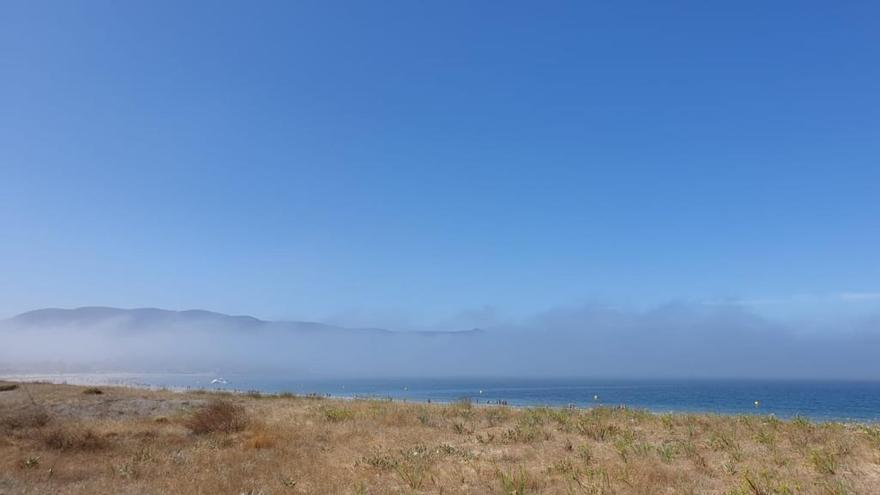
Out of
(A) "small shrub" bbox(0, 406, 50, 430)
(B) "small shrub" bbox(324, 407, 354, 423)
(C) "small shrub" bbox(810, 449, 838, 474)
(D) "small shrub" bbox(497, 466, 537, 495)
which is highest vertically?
(A) "small shrub" bbox(0, 406, 50, 430)

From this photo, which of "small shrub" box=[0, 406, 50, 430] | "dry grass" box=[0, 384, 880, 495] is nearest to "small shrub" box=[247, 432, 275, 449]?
"dry grass" box=[0, 384, 880, 495]

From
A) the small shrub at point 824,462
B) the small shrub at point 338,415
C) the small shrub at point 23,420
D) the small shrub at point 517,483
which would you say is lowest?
the small shrub at point 338,415

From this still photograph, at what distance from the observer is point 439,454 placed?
607 inches

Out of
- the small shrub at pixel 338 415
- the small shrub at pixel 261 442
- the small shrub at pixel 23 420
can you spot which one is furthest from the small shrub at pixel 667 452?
the small shrub at pixel 23 420

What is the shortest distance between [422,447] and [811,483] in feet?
31.1

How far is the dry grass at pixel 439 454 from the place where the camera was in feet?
38.8

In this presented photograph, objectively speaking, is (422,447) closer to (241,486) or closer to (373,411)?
(241,486)

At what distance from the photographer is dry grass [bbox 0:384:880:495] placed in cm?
1181

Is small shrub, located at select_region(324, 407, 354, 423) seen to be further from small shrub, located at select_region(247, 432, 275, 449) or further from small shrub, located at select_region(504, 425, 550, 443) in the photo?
small shrub, located at select_region(504, 425, 550, 443)

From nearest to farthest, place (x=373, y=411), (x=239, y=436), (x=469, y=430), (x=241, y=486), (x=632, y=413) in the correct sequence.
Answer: (x=241, y=486) < (x=239, y=436) < (x=469, y=430) < (x=632, y=413) < (x=373, y=411)

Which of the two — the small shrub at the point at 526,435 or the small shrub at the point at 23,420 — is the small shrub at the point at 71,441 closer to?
the small shrub at the point at 23,420

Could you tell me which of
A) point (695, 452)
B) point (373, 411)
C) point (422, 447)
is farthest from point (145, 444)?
point (695, 452)

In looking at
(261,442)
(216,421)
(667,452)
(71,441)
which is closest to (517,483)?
(667,452)

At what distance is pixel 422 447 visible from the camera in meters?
16.3
